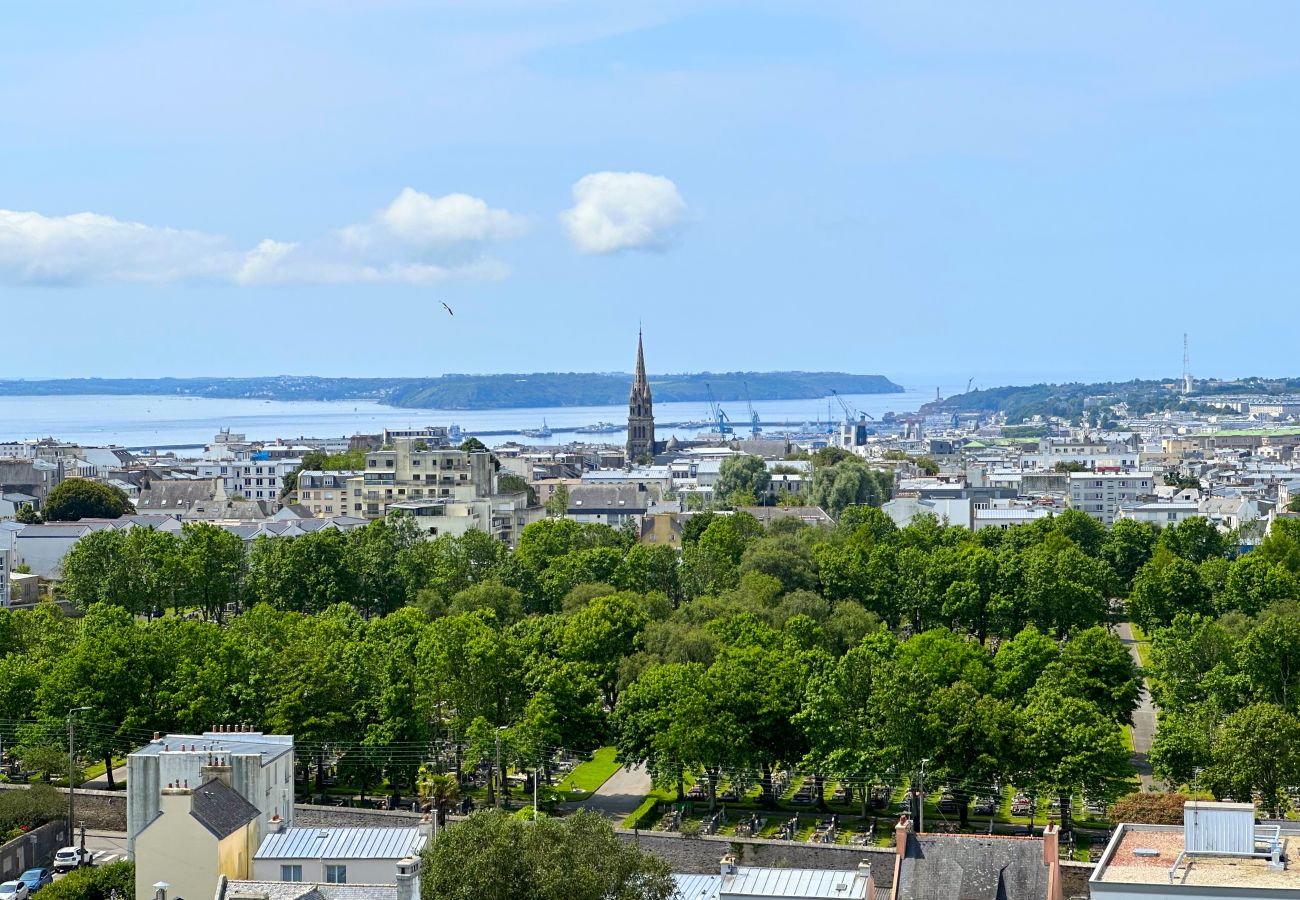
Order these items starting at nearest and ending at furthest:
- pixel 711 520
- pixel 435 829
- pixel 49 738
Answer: pixel 435 829, pixel 49 738, pixel 711 520

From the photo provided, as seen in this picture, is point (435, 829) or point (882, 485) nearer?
point (435, 829)

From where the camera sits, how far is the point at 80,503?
124250 mm

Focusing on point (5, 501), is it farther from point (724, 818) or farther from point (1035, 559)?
point (724, 818)

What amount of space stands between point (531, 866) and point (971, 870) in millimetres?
7946

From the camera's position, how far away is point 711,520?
103 m

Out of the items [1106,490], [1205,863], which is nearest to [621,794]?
[1205,863]

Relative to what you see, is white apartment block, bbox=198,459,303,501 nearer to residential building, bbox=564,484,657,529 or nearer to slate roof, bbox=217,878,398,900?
residential building, bbox=564,484,657,529

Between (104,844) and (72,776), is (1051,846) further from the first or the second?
(72,776)

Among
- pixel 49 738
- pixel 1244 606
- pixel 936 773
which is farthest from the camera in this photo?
pixel 1244 606

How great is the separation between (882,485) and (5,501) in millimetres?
60611

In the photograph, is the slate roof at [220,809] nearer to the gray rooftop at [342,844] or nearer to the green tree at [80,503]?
the gray rooftop at [342,844]

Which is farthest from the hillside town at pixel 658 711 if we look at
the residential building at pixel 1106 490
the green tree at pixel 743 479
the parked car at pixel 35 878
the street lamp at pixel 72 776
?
the residential building at pixel 1106 490

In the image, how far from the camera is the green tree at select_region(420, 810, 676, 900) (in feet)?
95.8

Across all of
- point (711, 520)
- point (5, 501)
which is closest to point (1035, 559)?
point (711, 520)
